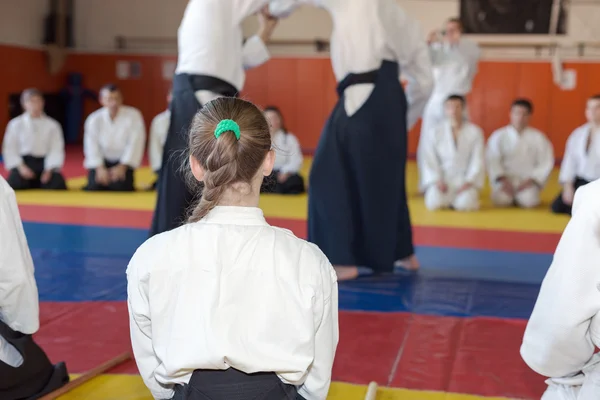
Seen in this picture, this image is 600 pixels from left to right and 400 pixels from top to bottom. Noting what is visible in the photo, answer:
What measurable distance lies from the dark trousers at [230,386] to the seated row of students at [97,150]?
262 inches

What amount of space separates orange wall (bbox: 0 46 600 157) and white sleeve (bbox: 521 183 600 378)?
11766mm

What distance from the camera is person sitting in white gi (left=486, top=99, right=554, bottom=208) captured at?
8.09m

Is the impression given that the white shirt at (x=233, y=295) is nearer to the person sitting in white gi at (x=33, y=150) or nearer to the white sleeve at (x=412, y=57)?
the white sleeve at (x=412, y=57)

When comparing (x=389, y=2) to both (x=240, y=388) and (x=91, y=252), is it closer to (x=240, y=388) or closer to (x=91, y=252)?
(x=91, y=252)

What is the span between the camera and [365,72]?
442cm

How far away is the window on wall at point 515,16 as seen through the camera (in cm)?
1410

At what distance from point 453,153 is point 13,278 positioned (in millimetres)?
6229

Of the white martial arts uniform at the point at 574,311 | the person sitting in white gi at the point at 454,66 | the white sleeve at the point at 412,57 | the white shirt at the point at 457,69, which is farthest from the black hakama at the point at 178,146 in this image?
the white shirt at the point at 457,69

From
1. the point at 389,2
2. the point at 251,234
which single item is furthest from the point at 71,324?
the point at 389,2

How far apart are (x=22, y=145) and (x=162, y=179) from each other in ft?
16.4

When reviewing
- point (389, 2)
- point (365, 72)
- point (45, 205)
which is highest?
point (389, 2)

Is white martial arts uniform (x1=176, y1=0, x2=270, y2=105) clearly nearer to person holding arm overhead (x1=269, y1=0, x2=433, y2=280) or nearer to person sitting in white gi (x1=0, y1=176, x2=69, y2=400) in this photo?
person holding arm overhead (x1=269, y1=0, x2=433, y2=280)

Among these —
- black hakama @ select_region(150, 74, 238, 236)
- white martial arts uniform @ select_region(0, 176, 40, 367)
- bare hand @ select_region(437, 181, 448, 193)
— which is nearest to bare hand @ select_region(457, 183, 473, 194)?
bare hand @ select_region(437, 181, 448, 193)

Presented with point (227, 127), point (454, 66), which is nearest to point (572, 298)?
point (227, 127)
